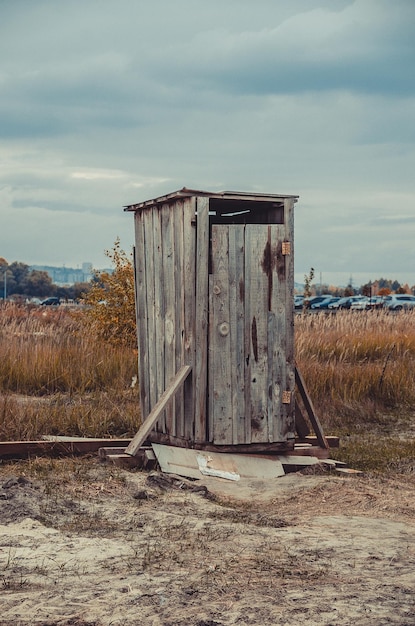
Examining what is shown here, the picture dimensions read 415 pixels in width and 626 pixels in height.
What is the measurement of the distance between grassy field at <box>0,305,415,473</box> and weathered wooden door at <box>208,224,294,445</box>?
1.32 meters

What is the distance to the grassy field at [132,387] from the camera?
885 cm

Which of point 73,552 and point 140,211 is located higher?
point 140,211

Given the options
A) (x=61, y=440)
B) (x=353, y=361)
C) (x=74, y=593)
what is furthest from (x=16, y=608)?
(x=353, y=361)

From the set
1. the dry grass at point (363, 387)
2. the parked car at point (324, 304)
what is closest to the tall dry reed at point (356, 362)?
the dry grass at point (363, 387)

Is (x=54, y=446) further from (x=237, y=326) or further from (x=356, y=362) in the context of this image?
(x=356, y=362)

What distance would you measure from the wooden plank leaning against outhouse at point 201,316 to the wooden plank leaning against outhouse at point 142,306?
1043mm

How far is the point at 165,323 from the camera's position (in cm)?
795

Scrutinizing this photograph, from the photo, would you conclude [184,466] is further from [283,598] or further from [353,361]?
[353,361]

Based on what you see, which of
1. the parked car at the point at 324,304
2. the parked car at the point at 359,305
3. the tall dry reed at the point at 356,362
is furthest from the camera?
the parked car at the point at 324,304

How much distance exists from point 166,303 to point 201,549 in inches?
123

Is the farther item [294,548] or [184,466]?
[184,466]

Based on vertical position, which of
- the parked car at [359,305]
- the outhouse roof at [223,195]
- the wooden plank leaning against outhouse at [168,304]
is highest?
the outhouse roof at [223,195]

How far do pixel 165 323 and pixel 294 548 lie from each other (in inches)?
123

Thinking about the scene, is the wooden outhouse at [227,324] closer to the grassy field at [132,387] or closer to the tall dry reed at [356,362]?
the grassy field at [132,387]
